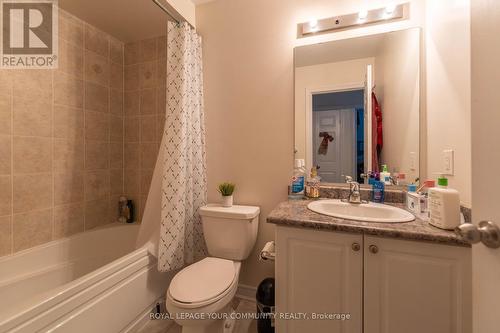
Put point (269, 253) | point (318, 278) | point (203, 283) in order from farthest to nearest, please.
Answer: point (269, 253) < point (203, 283) < point (318, 278)

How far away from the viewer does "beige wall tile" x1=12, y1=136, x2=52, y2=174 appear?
56.9 inches

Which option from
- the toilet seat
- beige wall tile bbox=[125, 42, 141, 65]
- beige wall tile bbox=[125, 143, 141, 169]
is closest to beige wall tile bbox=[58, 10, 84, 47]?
beige wall tile bbox=[125, 42, 141, 65]

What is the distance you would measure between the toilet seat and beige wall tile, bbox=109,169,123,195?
130cm

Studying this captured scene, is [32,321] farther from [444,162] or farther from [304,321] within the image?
[444,162]

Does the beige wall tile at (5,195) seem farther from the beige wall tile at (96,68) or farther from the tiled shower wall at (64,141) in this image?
the beige wall tile at (96,68)

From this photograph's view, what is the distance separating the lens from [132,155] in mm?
2158

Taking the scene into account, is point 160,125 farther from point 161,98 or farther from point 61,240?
point 61,240

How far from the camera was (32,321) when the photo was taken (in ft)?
2.81

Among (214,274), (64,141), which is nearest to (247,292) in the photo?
(214,274)

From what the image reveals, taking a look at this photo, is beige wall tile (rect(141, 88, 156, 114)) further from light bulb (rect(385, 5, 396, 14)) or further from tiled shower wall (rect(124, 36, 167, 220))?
light bulb (rect(385, 5, 396, 14))

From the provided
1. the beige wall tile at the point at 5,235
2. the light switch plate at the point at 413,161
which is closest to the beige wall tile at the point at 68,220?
the beige wall tile at the point at 5,235

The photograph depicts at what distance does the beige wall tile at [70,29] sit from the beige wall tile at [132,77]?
40cm

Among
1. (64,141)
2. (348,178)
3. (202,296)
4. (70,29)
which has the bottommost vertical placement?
(202,296)

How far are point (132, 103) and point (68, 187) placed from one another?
94 cm
